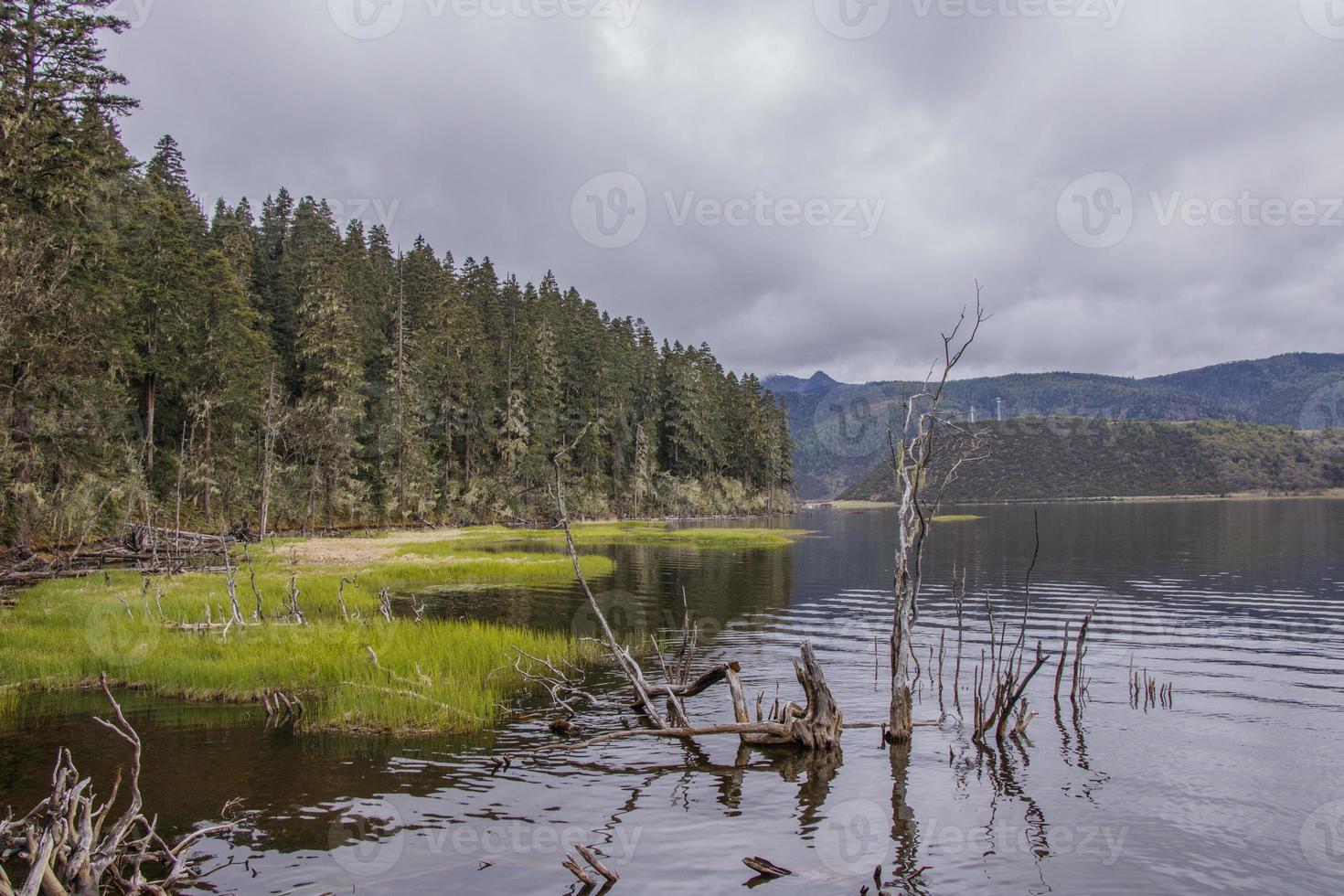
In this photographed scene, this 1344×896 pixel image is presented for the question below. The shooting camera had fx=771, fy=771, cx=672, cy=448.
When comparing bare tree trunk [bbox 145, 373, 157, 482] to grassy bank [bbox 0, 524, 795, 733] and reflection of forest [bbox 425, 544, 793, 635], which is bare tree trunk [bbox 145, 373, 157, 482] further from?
reflection of forest [bbox 425, 544, 793, 635]

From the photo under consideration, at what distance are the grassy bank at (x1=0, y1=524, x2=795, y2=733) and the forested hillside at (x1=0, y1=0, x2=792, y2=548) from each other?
613 cm

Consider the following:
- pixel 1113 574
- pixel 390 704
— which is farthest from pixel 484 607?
pixel 1113 574

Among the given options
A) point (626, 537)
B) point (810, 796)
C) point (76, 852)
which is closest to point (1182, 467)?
point (626, 537)

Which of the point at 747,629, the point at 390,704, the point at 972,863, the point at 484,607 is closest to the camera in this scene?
the point at 972,863

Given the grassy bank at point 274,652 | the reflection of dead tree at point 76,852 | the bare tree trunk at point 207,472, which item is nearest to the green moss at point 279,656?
the grassy bank at point 274,652

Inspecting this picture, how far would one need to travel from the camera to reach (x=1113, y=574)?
4094 cm

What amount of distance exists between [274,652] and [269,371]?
43201 mm

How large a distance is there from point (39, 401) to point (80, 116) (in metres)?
12.5

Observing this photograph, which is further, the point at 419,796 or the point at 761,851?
the point at 419,796

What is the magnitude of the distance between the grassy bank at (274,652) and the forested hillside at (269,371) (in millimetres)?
6132

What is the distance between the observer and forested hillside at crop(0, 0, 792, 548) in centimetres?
2973

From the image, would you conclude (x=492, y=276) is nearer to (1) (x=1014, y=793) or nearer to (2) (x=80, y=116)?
(2) (x=80, y=116)

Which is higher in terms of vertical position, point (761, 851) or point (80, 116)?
point (80, 116)

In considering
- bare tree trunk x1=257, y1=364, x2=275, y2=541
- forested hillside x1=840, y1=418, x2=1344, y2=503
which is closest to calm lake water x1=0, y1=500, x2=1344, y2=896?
bare tree trunk x1=257, y1=364, x2=275, y2=541
